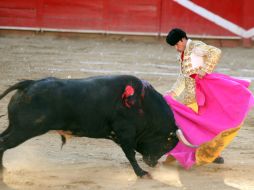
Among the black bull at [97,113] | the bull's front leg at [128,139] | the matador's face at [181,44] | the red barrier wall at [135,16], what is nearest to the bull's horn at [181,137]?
the black bull at [97,113]

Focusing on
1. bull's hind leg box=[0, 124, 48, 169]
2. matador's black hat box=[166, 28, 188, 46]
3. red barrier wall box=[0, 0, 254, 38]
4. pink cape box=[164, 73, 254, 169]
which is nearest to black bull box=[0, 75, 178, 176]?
bull's hind leg box=[0, 124, 48, 169]

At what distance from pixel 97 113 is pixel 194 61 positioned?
1032 mm

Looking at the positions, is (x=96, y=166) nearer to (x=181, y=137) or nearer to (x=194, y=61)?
(x=181, y=137)

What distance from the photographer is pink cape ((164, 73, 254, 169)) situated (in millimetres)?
5191

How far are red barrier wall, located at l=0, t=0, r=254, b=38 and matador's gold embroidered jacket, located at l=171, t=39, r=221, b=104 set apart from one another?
7250 millimetres

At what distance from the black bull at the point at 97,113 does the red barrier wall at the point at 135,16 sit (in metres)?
7.70

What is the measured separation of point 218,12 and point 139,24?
153 cm

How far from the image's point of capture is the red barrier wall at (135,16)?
41.1 ft

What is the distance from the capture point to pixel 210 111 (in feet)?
17.4

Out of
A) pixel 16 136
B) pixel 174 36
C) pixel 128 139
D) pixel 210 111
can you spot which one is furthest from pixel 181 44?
pixel 16 136

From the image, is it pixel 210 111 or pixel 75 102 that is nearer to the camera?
pixel 75 102

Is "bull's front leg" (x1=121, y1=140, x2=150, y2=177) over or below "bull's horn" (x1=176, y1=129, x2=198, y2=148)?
below

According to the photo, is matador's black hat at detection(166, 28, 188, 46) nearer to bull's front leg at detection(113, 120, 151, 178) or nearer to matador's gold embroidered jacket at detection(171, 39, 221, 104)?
matador's gold embroidered jacket at detection(171, 39, 221, 104)

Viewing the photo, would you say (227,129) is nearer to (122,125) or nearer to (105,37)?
(122,125)
